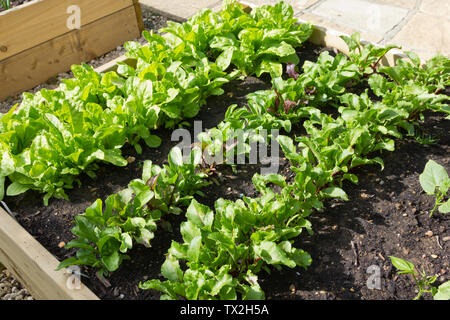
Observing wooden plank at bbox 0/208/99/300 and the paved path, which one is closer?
wooden plank at bbox 0/208/99/300

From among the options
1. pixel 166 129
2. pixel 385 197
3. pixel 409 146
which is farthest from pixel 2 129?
pixel 409 146

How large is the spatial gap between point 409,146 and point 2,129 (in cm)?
228

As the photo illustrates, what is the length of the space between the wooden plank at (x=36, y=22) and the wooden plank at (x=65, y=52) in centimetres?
6

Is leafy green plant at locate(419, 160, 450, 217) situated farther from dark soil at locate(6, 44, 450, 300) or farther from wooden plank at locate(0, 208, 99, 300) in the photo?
wooden plank at locate(0, 208, 99, 300)

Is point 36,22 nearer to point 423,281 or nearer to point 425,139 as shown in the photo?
point 425,139

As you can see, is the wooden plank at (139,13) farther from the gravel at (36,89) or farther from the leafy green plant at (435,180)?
the leafy green plant at (435,180)

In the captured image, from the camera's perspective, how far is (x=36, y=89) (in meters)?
3.37

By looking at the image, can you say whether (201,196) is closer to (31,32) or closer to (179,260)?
(179,260)

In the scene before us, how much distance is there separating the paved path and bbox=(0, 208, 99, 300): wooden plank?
2685mm

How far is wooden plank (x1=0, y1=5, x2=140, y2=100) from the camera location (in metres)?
3.23

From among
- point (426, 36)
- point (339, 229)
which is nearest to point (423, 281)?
point (339, 229)

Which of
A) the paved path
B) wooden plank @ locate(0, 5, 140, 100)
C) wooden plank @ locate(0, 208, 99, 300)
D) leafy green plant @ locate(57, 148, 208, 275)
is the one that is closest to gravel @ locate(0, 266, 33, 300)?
wooden plank @ locate(0, 208, 99, 300)

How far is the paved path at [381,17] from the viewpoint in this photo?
3.70 meters

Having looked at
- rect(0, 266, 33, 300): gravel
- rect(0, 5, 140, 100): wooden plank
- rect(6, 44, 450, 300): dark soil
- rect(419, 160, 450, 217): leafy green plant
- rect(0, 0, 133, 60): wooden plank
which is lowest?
rect(0, 266, 33, 300): gravel
